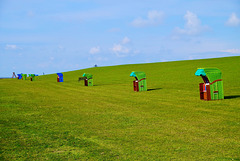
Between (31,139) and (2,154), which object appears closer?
(2,154)

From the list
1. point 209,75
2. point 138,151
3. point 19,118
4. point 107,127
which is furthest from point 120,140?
point 209,75

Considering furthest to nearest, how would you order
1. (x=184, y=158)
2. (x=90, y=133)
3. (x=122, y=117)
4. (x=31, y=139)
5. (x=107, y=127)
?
1. (x=122, y=117)
2. (x=107, y=127)
3. (x=90, y=133)
4. (x=31, y=139)
5. (x=184, y=158)

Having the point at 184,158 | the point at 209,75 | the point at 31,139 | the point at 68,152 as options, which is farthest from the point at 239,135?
the point at 209,75

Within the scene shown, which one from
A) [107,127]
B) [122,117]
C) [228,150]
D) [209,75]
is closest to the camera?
[228,150]

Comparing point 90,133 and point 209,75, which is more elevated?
point 209,75

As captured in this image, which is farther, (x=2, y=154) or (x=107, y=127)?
(x=107, y=127)

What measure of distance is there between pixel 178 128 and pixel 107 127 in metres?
2.37

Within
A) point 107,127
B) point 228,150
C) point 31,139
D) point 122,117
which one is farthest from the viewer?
point 122,117

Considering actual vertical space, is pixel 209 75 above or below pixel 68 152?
above

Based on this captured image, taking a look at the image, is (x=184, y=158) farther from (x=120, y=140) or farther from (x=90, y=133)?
(x=90, y=133)

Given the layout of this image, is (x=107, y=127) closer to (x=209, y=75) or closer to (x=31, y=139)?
(x=31, y=139)

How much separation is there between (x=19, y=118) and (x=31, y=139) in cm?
417

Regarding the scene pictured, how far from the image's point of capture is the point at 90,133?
348 inches

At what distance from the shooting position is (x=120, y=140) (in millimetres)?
7809
